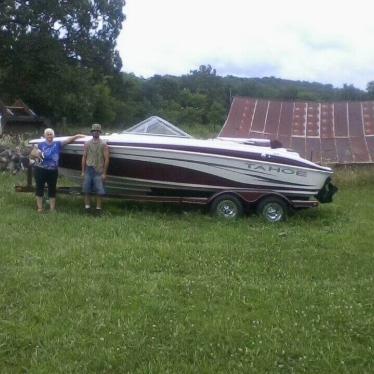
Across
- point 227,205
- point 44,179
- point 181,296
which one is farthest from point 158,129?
point 181,296

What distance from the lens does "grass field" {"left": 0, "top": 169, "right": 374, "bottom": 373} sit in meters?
4.55

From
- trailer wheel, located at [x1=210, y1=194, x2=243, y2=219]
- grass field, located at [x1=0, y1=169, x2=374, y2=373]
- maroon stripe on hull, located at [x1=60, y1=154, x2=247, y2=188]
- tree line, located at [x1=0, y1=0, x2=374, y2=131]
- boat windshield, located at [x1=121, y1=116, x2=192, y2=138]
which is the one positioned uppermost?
tree line, located at [x1=0, y1=0, x2=374, y2=131]

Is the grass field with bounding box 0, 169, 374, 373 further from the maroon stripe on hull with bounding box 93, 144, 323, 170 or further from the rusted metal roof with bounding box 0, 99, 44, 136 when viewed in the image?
the rusted metal roof with bounding box 0, 99, 44, 136

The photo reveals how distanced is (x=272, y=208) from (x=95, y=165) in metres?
3.13

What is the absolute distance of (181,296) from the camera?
5.86 m

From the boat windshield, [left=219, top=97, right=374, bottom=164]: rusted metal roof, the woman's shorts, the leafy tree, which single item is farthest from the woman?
the leafy tree

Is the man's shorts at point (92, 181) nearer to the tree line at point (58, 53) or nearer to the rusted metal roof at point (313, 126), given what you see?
the rusted metal roof at point (313, 126)

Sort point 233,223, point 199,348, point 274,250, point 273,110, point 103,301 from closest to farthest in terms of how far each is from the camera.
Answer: point 199,348 < point 103,301 < point 274,250 < point 233,223 < point 273,110

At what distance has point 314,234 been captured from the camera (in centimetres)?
901

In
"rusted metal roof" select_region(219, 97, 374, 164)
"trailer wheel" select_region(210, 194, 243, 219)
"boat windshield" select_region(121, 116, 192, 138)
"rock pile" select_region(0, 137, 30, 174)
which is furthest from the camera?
"rusted metal roof" select_region(219, 97, 374, 164)

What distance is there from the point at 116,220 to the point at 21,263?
276 cm

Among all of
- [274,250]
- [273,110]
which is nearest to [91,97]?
[273,110]

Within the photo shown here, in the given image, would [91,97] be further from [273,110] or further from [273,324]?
[273,324]

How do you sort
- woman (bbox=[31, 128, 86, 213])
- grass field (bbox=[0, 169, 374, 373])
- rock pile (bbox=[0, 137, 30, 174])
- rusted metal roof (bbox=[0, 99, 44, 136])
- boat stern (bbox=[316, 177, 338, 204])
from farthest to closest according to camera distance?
rusted metal roof (bbox=[0, 99, 44, 136]), rock pile (bbox=[0, 137, 30, 174]), boat stern (bbox=[316, 177, 338, 204]), woman (bbox=[31, 128, 86, 213]), grass field (bbox=[0, 169, 374, 373])
